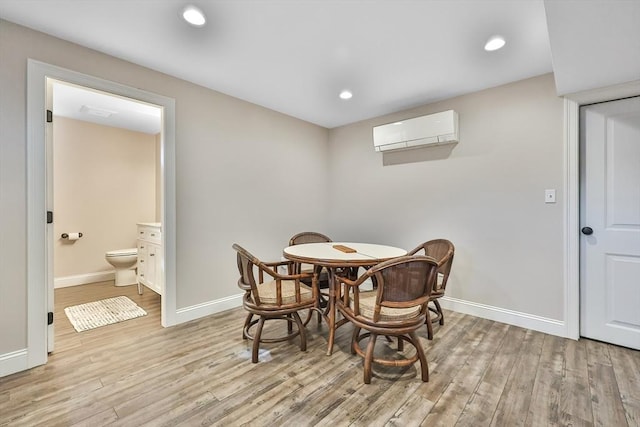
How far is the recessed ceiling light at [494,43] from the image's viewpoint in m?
2.00

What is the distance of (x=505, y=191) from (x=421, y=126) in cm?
107

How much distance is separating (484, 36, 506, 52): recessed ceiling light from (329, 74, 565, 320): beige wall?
0.80 meters

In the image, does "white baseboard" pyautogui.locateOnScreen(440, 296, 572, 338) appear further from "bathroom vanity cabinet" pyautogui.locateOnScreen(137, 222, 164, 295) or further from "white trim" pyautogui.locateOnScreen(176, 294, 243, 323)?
"bathroom vanity cabinet" pyautogui.locateOnScreen(137, 222, 164, 295)

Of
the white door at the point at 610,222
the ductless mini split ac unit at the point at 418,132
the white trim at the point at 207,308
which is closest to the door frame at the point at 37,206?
the white trim at the point at 207,308

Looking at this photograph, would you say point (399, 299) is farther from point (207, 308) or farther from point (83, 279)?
point (83, 279)

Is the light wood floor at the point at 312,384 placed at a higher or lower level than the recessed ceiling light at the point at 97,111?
lower

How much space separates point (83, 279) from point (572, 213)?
5925mm

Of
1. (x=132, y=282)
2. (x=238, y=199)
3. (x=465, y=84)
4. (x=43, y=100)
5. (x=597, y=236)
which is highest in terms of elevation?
(x=465, y=84)

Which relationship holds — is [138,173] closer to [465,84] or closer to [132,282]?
[132,282]

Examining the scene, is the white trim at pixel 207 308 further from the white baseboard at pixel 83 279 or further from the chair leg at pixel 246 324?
the white baseboard at pixel 83 279

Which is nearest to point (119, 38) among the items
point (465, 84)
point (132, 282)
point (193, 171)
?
point (193, 171)

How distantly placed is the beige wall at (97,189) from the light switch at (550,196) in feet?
17.4

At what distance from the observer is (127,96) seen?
2.40m

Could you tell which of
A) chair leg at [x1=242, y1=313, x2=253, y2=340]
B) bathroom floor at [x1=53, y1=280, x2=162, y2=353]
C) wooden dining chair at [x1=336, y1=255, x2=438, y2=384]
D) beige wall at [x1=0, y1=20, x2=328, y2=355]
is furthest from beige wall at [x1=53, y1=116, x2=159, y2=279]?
wooden dining chair at [x1=336, y1=255, x2=438, y2=384]
